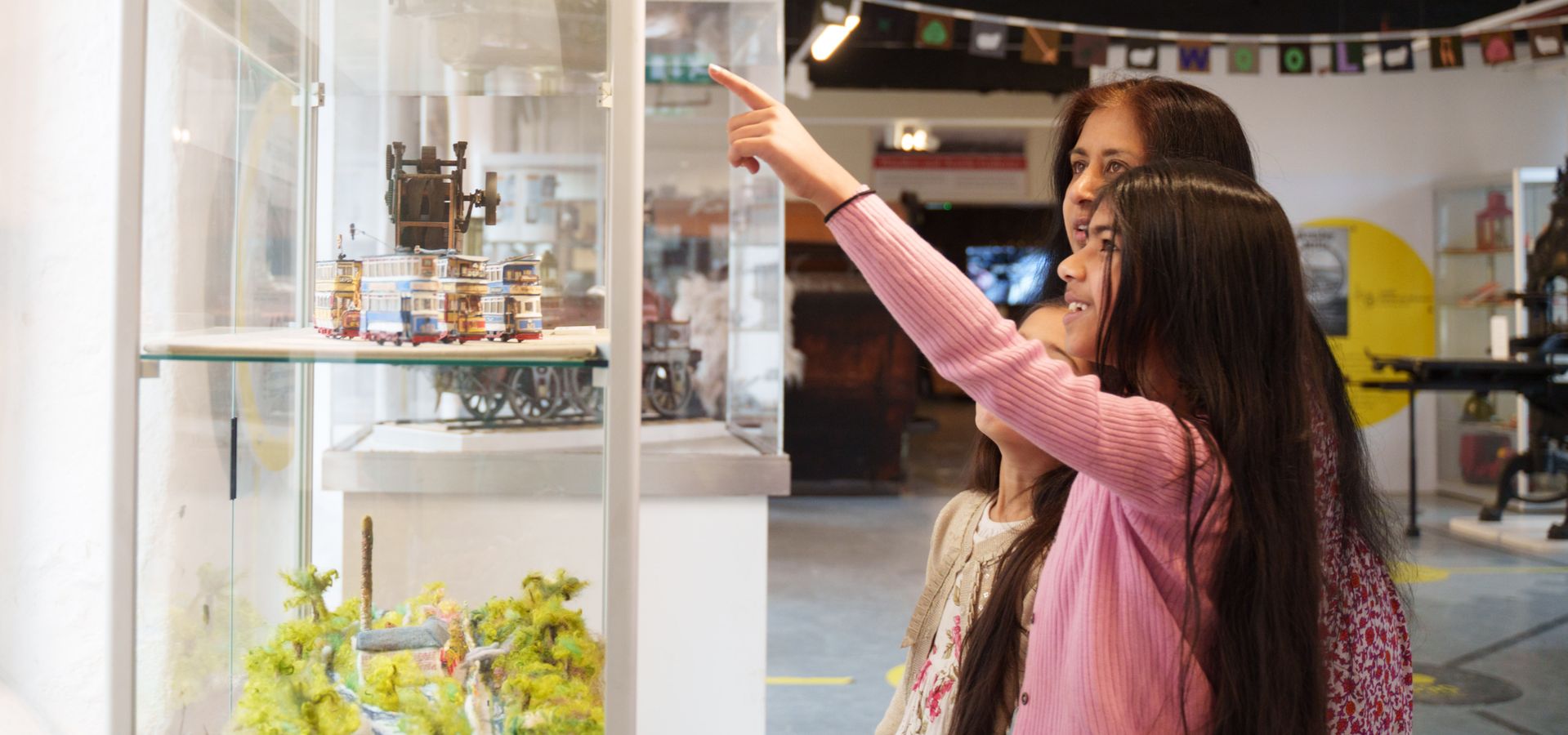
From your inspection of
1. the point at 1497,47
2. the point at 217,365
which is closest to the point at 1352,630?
the point at 217,365

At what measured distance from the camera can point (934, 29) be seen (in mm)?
7680

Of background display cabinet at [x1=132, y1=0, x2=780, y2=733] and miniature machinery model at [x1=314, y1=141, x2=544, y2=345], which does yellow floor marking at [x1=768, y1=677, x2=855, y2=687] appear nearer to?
background display cabinet at [x1=132, y1=0, x2=780, y2=733]

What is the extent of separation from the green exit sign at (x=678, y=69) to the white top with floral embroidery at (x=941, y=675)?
8.76ft

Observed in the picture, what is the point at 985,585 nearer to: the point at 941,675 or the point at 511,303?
the point at 941,675

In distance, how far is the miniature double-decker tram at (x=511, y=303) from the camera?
4.62 feet

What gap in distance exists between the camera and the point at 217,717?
4.76 feet

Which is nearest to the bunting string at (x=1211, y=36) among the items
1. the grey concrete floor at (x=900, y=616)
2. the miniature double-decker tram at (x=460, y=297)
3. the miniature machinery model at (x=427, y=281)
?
the grey concrete floor at (x=900, y=616)

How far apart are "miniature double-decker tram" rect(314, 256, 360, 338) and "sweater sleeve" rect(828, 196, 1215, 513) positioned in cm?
64

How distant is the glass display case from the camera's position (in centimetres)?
823

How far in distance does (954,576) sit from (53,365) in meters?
1.74

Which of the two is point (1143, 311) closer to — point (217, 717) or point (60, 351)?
point (217, 717)

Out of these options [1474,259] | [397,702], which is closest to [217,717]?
[397,702]

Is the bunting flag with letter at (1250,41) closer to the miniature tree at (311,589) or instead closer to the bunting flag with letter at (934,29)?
the bunting flag with letter at (934,29)

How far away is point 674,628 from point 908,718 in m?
1.40
